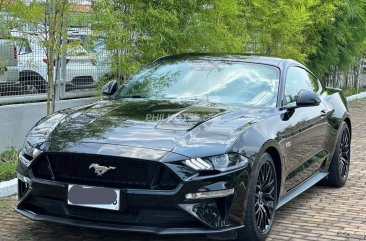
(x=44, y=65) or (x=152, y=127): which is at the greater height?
(x=44, y=65)

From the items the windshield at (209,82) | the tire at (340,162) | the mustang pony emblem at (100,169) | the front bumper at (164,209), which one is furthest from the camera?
the tire at (340,162)

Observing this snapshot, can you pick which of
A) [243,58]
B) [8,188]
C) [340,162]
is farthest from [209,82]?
[8,188]

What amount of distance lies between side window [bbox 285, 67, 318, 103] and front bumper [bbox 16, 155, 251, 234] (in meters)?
1.71

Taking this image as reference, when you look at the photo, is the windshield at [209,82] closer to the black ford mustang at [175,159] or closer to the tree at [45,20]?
the black ford mustang at [175,159]

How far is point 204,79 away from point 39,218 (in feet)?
7.16

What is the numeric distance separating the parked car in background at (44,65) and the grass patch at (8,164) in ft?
3.41

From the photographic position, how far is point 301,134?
5.80 meters

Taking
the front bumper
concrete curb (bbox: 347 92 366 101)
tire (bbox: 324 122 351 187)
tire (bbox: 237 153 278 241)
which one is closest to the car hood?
the front bumper

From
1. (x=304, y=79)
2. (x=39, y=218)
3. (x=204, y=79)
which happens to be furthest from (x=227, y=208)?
(x=304, y=79)

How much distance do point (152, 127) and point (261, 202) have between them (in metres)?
1.09

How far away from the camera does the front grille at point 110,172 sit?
425cm

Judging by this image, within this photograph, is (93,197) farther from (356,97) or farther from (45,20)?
(356,97)

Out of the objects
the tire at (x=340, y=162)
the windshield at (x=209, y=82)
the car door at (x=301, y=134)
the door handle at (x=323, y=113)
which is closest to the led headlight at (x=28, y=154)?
the windshield at (x=209, y=82)

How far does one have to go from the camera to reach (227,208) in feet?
14.4
